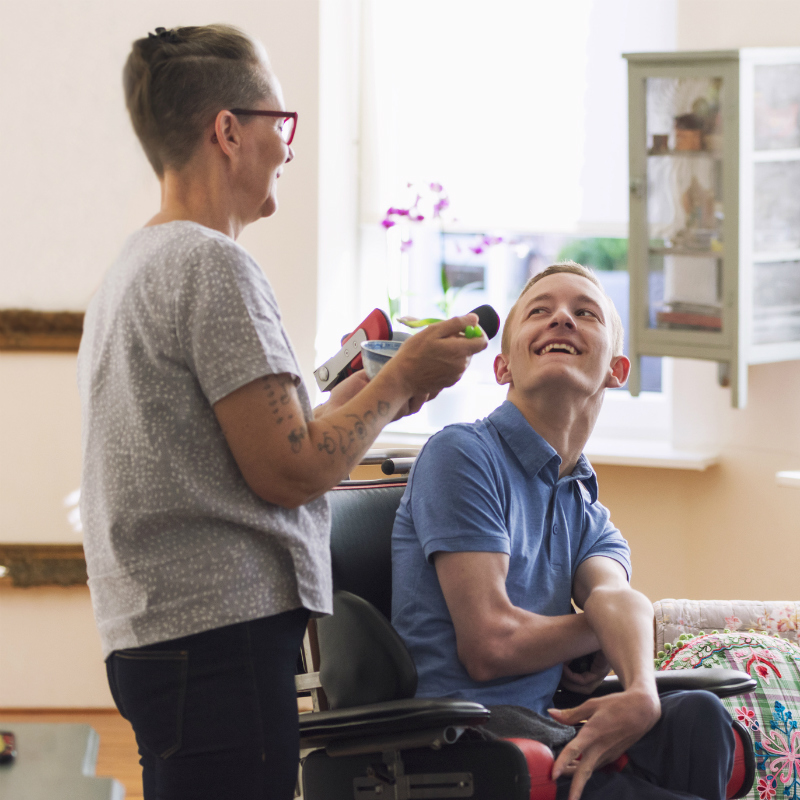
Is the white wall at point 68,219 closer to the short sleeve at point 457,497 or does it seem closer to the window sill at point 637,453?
the window sill at point 637,453

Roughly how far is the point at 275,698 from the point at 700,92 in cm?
224

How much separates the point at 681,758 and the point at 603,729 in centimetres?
16

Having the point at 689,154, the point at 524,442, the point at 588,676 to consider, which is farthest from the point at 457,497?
the point at 689,154

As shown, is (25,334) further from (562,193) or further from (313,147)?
(562,193)

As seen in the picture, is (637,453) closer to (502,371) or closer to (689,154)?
(689,154)

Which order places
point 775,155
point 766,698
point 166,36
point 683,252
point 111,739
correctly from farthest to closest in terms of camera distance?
point 111,739 < point 683,252 < point 775,155 < point 766,698 < point 166,36

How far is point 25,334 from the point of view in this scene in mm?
3000

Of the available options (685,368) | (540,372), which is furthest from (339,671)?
(685,368)

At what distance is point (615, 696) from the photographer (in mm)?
1312

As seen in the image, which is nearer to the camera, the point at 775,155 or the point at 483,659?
the point at 483,659

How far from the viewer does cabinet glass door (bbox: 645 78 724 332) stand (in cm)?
267

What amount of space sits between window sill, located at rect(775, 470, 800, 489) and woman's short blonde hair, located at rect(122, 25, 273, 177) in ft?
6.88

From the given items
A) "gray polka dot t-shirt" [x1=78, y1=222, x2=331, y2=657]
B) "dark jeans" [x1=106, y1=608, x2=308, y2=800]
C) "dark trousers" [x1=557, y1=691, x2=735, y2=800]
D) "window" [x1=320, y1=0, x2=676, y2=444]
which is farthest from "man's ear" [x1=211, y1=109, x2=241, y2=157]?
"window" [x1=320, y1=0, x2=676, y2=444]

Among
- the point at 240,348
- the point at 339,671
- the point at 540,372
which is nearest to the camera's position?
the point at 240,348
